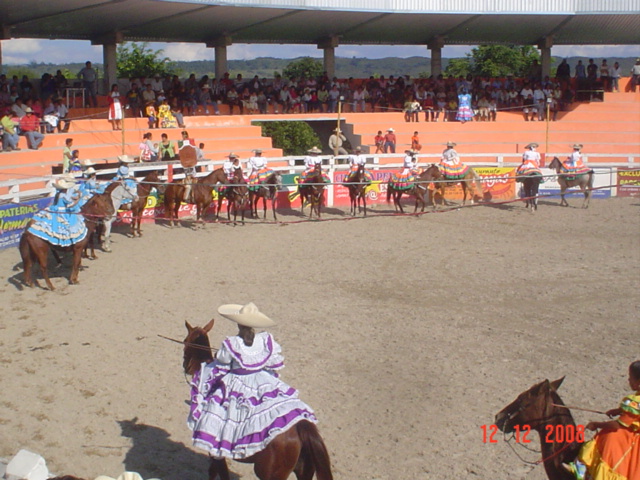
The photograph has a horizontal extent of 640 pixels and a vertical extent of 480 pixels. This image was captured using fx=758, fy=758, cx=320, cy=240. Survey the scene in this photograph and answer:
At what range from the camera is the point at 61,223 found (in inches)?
496

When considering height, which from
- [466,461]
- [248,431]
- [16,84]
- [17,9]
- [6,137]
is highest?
[17,9]

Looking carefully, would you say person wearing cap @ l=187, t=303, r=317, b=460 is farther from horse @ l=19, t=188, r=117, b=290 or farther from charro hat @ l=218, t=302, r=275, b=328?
horse @ l=19, t=188, r=117, b=290

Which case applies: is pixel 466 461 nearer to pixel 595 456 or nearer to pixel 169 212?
pixel 595 456

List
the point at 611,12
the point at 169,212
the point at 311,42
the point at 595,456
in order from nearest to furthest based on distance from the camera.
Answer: the point at 595,456 → the point at 169,212 → the point at 611,12 → the point at 311,42

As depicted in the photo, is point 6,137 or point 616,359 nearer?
point 616,359

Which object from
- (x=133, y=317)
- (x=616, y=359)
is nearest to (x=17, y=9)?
(x=133, y=317)

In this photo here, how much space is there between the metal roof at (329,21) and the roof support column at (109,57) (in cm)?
8

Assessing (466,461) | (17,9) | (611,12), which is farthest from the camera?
(611,12)

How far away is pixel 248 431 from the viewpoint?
562cm

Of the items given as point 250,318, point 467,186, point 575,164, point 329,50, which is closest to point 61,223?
point 250,318

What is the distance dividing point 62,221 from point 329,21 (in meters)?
19.5

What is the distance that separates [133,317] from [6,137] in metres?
10.6

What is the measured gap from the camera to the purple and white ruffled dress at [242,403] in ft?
18.4

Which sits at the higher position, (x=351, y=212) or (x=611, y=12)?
(x=611, y=12)
